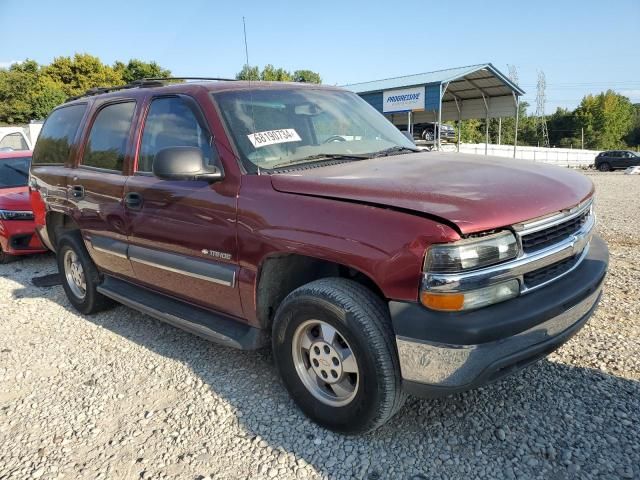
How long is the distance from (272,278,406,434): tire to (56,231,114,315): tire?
8.24 feet

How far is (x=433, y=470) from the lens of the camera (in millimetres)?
2406

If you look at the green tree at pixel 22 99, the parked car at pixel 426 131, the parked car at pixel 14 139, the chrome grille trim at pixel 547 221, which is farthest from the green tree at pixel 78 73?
the chrome grille trim at pixel 547 221

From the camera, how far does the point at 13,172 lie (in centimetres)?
775

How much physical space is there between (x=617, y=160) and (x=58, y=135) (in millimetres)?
37039

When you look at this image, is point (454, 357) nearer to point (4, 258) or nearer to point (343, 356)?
point (343, 356)

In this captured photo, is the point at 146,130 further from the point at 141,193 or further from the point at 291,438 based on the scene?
the point at 291,438

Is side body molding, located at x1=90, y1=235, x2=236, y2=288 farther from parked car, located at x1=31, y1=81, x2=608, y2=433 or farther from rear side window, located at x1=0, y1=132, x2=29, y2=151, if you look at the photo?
rear side window, located at x1=0, y1=132, x2=29, y2=151

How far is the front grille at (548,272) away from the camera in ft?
7.82

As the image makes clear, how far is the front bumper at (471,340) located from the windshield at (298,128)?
131cm

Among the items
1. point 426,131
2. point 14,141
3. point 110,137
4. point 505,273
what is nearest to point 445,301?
point 505,273

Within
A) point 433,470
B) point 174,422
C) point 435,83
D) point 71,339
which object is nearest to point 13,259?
point 71,339

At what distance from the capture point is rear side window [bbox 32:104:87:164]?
468cm

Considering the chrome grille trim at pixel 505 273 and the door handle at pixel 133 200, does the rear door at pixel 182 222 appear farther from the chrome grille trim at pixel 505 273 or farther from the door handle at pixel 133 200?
the chrome grille trim at pixel 505 273

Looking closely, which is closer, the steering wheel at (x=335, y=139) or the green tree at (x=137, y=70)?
the steering wheel at (x=335, y=139)
